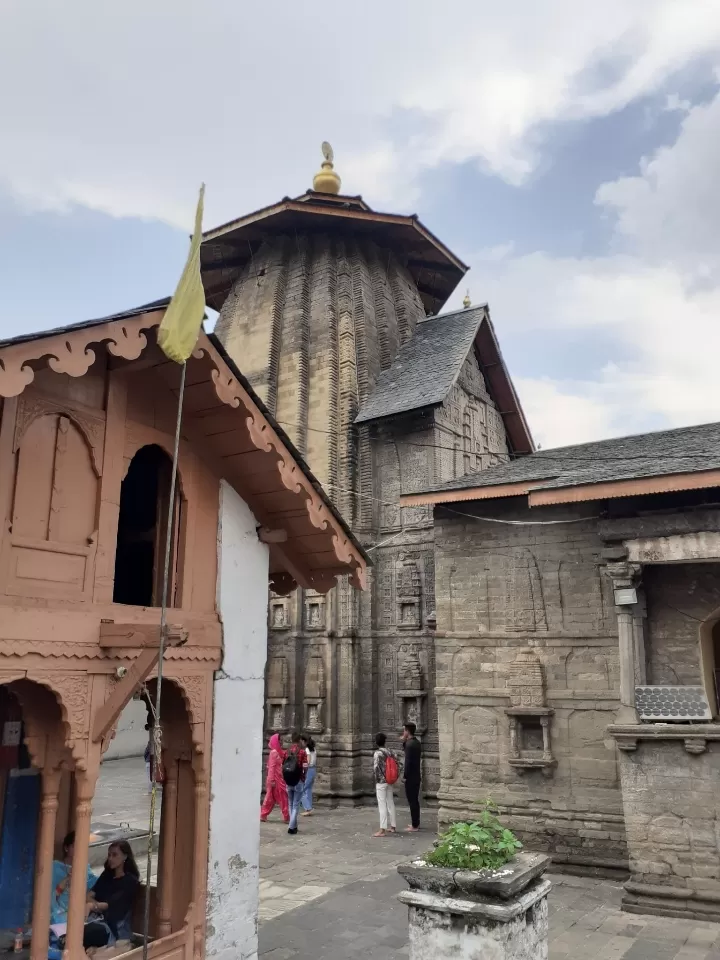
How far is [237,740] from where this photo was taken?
702 centimetres

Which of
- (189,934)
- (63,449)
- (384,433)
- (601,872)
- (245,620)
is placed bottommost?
(601,872)

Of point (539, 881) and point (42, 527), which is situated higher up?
point (42, 527)

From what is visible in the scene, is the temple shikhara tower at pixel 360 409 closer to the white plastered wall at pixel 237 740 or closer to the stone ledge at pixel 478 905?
the white plastered wall at pixel 237 740

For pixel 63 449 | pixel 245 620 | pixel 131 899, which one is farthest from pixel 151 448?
pixel 131 899

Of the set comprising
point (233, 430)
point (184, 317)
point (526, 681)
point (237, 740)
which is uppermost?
point (184, 317)

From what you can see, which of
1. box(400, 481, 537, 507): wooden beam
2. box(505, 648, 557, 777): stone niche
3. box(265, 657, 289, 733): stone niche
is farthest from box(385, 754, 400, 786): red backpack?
box(265, 657, 289, 733): stone niche

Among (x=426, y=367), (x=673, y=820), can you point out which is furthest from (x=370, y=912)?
(x=426, y=367)

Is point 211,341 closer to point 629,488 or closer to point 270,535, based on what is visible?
point 270,535

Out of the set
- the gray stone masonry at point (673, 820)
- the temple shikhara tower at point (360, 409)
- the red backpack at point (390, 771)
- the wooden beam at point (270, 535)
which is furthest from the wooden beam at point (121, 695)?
the temple shikhara tower at point (360, 409)

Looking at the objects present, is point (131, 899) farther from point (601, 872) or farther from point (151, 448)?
point (601, 872)

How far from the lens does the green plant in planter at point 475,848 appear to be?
555cm

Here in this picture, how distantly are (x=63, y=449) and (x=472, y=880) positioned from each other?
14.8ft

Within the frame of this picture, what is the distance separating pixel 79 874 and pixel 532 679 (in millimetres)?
8868

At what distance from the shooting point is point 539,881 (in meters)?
5.79
